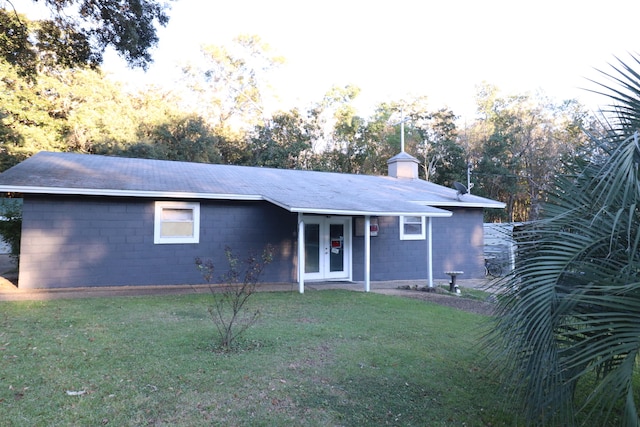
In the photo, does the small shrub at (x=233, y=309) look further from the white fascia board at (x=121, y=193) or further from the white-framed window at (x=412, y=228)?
the white-framed window at (x=412, y=228)

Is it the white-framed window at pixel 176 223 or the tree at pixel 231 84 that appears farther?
the tree at pixel 231 84

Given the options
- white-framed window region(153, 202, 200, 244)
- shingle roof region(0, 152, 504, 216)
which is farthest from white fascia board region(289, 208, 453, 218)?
white-framed window region(153, 202, 200, 244)

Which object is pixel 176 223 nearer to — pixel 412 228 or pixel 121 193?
pixel 121 193

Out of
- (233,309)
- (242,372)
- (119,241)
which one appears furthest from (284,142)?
(242,372)

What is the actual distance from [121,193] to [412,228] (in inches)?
343

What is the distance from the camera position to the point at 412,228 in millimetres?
13617

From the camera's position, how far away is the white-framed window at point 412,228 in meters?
13.4

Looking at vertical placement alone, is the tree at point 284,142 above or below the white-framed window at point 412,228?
→ above

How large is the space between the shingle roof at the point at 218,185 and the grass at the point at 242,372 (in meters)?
3.11

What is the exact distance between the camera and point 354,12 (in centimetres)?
1416

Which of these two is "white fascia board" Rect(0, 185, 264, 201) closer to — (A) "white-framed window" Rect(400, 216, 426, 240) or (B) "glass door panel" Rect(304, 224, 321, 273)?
(B) "glass door panel" Rect(304, 224, 321, 273)

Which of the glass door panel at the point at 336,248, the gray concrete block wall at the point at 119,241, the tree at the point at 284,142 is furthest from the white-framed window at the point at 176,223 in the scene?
the tree at the point at 284,142

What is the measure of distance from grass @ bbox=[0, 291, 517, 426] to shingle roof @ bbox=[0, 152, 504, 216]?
3.11 m

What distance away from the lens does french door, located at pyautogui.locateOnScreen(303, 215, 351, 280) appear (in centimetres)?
1194
